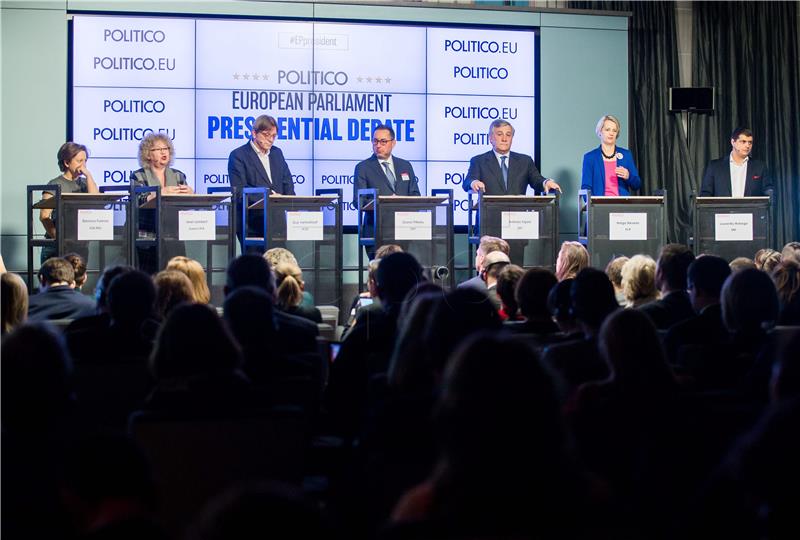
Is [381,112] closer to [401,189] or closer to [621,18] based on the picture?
[401,189]

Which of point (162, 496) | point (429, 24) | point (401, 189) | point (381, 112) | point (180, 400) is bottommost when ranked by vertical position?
point (162, 496)

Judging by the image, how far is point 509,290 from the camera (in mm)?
4559

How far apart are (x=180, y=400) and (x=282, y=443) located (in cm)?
41

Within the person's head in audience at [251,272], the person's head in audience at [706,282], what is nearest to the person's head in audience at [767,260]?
the person's head in audience at [706,282]

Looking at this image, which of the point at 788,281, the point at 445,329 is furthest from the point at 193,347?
the point at 788,281

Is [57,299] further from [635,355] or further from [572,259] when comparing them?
[635,355]

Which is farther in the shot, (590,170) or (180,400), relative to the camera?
(590,170)

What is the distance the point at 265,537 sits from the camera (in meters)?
1.08

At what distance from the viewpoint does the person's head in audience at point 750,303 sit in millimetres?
3422

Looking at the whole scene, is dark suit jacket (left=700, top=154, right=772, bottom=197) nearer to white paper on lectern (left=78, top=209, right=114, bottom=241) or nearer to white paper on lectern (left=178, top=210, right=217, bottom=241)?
white paper on lectern (left=178, top=210, right=217, bottom=241)

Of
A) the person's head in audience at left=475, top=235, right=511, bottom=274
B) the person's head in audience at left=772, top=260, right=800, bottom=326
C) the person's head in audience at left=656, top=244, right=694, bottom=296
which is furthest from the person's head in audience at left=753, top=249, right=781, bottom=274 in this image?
the person's head in audience at left=656, top=244, right=694, bottom=296

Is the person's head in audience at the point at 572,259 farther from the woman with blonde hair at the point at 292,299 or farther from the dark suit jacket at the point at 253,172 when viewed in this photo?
the dark suit jacket at the point at 253,172

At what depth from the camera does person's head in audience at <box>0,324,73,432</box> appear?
7.22ft

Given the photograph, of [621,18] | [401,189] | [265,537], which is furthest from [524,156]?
[265,537]
